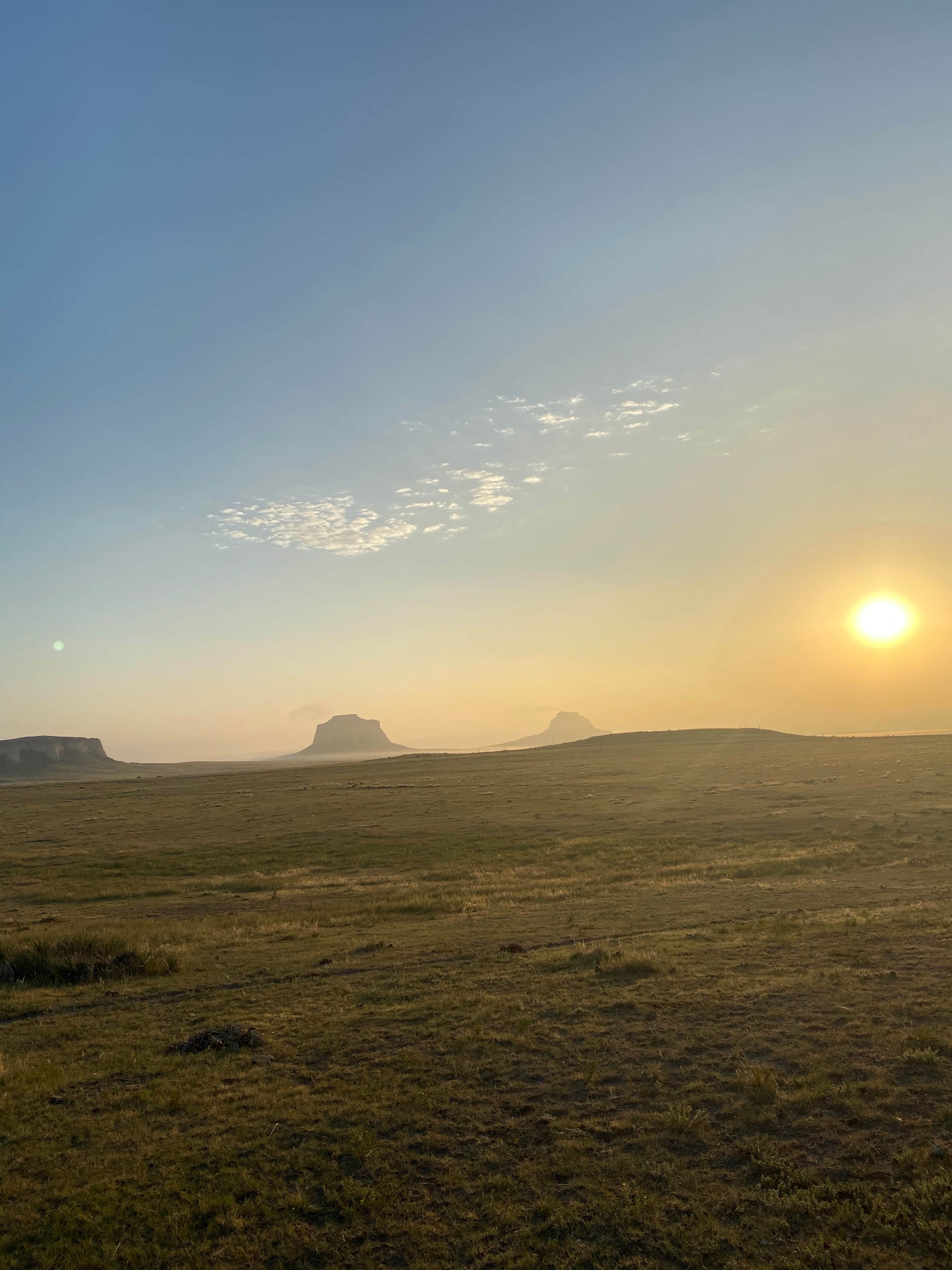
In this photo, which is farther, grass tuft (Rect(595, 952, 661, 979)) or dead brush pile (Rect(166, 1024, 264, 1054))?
grass tuft (Rect(595, 952, 661, 979))

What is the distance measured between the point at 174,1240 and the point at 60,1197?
209 cm

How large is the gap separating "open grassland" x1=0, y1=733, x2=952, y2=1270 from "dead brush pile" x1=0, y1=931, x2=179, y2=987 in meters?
0.19

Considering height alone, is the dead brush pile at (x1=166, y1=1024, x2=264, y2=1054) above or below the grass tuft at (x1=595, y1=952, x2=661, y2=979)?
below

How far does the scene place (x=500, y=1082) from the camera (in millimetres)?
12258

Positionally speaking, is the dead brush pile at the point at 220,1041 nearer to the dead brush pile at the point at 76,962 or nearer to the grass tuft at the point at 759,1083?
the dead brush pile at the point at 76,962

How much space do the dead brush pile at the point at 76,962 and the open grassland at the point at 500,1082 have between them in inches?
7.5

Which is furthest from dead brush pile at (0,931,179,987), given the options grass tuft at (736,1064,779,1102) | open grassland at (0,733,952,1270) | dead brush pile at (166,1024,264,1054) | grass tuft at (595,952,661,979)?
grass tuft at (736,1064,779,1102)

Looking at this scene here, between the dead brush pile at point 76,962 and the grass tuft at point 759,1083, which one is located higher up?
the grass tuft at point 759,1083

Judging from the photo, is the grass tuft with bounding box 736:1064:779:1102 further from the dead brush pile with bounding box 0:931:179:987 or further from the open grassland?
the dead brush pile with bounding box 0:931:179:987

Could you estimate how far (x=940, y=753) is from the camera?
10369 centimetres

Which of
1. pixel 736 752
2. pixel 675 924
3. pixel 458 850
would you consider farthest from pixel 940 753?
pixel 675 924

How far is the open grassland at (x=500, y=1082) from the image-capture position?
27.7 ft

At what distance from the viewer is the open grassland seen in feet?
27.7

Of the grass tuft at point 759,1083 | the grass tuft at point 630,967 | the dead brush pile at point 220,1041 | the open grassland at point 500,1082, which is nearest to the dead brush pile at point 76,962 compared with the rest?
the open grassland at point 500,1082
